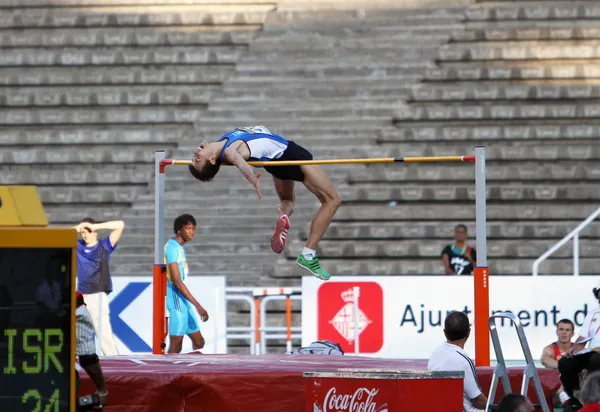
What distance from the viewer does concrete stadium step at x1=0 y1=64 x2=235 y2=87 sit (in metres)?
17.6

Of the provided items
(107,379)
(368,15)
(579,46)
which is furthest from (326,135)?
(107,379)

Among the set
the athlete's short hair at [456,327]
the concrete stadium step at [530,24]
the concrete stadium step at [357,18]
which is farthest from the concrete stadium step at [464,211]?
the athlete's short hair at [456,327]

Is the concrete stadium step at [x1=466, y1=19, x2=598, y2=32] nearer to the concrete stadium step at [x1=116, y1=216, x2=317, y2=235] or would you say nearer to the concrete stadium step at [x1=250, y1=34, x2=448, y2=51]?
the concrete stadium step at [x1=250, y1=34, x2=448, y2=51]

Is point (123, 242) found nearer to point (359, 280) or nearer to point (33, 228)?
point (359, 280)

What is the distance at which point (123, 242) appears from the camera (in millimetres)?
15938

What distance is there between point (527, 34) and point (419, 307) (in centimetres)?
550

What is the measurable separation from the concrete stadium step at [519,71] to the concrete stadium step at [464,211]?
6.39 feet

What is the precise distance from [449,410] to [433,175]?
1014 cm

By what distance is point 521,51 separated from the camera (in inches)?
671

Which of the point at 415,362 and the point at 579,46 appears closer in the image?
the point at 415,362

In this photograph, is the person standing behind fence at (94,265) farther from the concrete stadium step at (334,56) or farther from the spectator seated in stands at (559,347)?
the concrete stadium step at (334,56)

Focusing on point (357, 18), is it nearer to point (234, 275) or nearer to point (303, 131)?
point (303, 131)

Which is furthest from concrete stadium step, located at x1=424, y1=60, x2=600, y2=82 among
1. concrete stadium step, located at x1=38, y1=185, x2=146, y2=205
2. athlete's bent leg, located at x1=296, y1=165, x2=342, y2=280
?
athlete's bent leg, located at x1=296, y1=165, x2=342, y2=280

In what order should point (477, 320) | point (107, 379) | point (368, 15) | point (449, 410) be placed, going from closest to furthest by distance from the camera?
point (449, 410)
point (107, 379)
point (477, 320)
point (368, 15)
